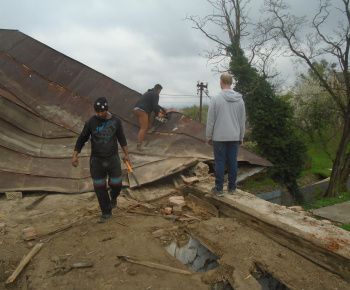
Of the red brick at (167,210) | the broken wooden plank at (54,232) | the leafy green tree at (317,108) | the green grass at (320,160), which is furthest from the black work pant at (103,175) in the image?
the green grass at (320,160)

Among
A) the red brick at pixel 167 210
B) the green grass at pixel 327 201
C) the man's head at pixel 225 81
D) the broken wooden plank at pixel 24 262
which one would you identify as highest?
the man's head at pixel 225 81

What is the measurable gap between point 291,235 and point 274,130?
12.5 meters

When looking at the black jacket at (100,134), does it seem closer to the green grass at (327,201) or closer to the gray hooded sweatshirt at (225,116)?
the gray hooded sweatshirt at (225,116)

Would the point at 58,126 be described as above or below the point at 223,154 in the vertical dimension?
above

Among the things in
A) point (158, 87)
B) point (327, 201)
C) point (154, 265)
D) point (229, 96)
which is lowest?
point (327, 201)

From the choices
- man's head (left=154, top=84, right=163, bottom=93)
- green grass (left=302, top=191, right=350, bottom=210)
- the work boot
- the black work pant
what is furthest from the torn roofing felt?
green grass (left=302, top=191, right=350, bottom=210)

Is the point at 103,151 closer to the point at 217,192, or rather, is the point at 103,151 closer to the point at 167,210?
the point at 167,210

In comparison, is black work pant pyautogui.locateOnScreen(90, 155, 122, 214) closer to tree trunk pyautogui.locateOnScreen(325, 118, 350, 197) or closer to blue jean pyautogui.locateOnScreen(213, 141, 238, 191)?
blue jean pyautogui.locateOnScreen(213, 141, 238, 191)

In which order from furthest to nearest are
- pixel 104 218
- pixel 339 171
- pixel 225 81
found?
pixel 339 171 → pixel 225 81 → pixel 104 218

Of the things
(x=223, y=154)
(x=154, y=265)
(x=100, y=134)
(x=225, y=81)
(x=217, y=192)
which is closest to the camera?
(x=154, y=265)

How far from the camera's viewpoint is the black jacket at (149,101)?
21.5ft

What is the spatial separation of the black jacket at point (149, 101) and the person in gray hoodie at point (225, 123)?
2.94 m

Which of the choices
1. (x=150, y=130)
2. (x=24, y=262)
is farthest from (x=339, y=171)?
(x=24, y=262)

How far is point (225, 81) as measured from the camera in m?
3.89
